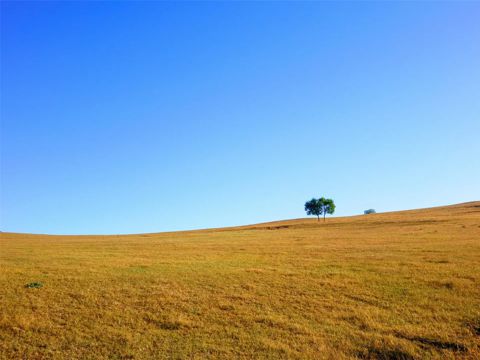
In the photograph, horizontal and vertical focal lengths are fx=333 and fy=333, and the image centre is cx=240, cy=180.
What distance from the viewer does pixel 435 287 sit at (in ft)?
60.8

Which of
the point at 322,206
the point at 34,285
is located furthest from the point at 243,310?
the point at 322,206

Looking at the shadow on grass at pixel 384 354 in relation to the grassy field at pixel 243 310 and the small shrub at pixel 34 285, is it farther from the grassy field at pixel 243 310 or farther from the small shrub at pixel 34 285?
the small shrub at pixel 34 285

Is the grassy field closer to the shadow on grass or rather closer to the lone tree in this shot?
the shadow on grass

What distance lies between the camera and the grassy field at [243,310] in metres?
11.6

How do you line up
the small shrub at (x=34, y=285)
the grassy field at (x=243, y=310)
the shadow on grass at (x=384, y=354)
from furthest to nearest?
the small shrub at (x=34, y=285) → the grassy field at (x=243, y=310) → the shadow on grass at (x=384, y=354)

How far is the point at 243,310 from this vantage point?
15.1 m

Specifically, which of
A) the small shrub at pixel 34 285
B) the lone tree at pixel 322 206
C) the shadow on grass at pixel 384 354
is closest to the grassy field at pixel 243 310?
the shadow on grass at pixel 384 354

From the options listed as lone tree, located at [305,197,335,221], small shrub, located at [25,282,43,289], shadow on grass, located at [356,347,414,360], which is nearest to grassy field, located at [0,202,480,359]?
shadow on grass, located at [356,347,414,360]

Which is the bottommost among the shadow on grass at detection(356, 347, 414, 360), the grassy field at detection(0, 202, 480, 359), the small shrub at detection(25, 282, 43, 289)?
the shadow on grass at detection(356, 347, 414, 360)

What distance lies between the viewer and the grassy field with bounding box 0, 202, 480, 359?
37.9 ft

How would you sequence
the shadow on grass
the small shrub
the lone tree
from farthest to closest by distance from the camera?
the lone tree, the small shrub, the shadow on grass

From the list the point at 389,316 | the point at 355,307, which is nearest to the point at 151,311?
the point at 355,307

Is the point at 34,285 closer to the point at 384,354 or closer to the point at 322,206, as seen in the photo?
the point at 384,354

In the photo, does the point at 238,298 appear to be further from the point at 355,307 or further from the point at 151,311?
the point at 355,307
